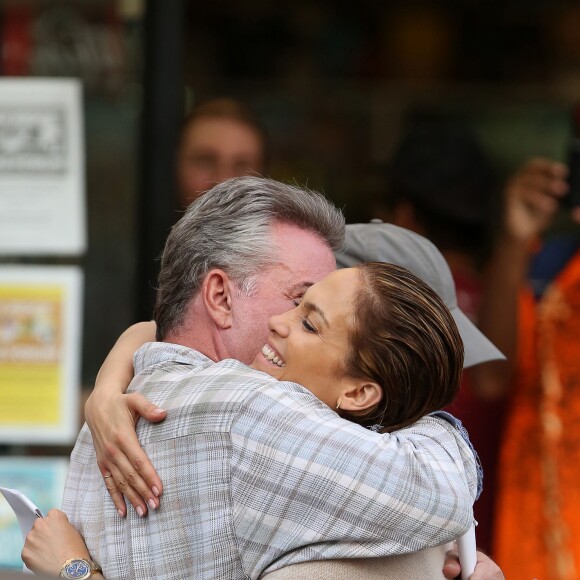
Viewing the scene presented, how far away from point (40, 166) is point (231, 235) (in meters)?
2.47

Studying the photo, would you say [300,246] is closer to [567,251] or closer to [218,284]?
[218,284]

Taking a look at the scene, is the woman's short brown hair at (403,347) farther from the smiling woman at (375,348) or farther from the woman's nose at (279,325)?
the woman's nose at (279,325)

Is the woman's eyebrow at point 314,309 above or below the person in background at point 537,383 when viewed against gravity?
above

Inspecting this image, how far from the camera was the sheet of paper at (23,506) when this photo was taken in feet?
7.07

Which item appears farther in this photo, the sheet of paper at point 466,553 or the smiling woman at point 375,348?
the sheet of paper at point 466,553

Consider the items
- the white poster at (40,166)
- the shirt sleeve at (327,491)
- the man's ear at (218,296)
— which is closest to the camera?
the shirt sleeve at (327,491)

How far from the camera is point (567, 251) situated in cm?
417

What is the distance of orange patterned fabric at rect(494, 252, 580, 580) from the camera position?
3.94 metres

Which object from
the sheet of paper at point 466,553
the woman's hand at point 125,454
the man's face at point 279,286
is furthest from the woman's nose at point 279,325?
the sheet of paper at point 466,553

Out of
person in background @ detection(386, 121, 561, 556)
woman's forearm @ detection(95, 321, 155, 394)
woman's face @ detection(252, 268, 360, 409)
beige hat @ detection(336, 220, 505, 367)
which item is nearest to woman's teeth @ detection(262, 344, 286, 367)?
woman's face @ detection(252, 268, 360, 409)

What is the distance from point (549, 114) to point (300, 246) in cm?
263

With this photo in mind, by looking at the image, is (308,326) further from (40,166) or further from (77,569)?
(40,166)

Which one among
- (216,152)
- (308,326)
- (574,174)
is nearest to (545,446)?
(574,174)

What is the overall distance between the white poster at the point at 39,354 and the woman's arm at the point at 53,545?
7.94 feet
